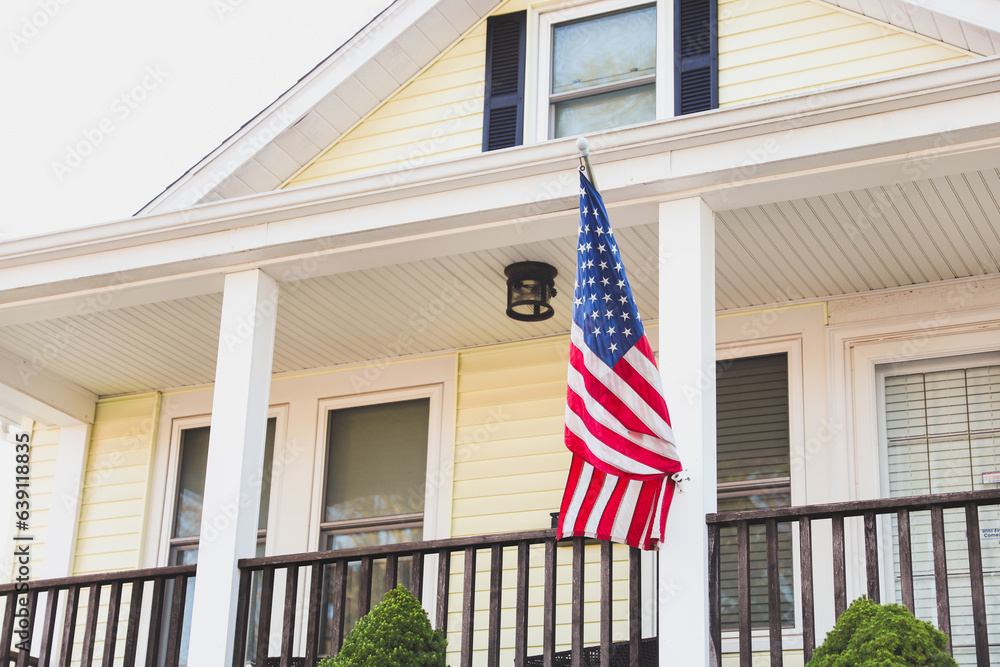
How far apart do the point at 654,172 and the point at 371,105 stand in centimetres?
291

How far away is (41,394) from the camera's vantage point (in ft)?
27.7

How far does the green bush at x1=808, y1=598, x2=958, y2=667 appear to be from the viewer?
4.23 m

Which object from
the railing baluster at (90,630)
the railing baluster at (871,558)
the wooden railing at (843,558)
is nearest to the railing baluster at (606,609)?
the wooden railing at (843,558)

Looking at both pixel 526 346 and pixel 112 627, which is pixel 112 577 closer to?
pixel 112 627

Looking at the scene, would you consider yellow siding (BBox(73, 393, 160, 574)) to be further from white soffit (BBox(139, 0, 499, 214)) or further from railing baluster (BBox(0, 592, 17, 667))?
railing baluster (BBox(0, 592, 17, 667))

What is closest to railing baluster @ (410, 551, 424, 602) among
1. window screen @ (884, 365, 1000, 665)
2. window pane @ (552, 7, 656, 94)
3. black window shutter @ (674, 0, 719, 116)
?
window screen @ (884, 365, 1000, 665)

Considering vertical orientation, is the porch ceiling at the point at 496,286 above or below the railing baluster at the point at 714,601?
above

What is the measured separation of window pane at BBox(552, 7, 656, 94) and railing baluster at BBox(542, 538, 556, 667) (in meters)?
3.42

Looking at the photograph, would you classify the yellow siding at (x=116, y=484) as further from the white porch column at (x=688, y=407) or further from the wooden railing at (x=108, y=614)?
the white porch column at (x=688, y=407)

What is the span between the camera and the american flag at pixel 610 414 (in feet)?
16.4

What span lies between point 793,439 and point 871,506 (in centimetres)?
198

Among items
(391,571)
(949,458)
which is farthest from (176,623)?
(949,458)

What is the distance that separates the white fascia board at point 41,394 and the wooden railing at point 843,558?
527 centimetres

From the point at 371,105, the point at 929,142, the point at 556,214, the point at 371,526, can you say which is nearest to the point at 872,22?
the point at 929,142
